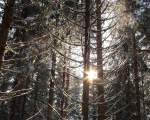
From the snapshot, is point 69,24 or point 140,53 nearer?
point 69,24

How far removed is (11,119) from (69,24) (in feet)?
33.9

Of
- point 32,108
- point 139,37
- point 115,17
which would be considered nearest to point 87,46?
point 115,17

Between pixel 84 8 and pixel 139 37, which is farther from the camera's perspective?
pixel 139 37

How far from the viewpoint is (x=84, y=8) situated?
11609 mm

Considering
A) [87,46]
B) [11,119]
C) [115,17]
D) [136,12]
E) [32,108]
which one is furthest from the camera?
[32,108]

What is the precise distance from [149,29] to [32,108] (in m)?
19.1

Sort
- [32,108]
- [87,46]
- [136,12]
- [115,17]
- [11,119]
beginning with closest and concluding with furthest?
[87,46] → [115,17] → [11,119] → [136,12] → [32,108]

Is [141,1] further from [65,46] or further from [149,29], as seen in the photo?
[65,46]

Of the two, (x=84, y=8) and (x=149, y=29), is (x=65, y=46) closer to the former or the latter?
(x=84, y=8)

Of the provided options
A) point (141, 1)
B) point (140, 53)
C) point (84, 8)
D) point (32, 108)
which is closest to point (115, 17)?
point (84, 8)

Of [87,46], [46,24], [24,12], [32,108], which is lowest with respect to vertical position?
[32,108]

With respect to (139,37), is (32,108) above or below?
below

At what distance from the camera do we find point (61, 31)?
37.7 feet

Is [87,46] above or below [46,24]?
below
